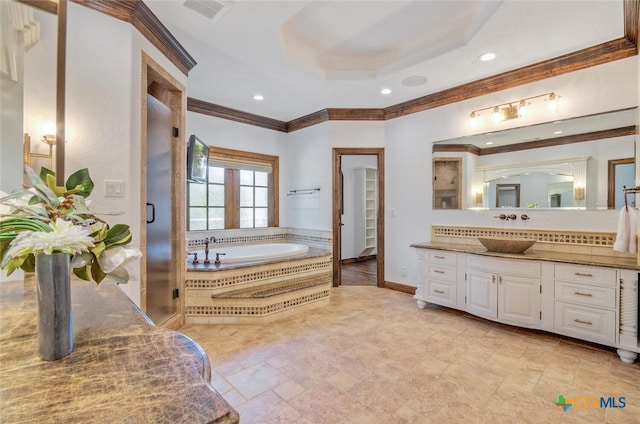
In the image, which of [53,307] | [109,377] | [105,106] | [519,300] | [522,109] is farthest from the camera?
[522,109]

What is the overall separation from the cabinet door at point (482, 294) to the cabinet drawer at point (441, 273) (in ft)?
0.57

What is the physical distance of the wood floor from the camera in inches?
184

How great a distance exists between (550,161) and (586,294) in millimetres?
1319

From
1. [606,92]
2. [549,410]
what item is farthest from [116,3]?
[606,92]

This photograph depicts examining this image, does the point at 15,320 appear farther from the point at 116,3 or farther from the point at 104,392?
the point at 116,3

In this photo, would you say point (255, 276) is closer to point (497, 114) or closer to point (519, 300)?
point (519, 300)

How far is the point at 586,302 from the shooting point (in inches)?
94.2

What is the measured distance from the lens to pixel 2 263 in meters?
0.72

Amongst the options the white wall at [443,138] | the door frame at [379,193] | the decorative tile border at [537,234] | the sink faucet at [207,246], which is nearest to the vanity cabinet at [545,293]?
the decorative tile border at [537,234]

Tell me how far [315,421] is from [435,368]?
3.35 ft

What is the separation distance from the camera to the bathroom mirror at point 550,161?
263cm

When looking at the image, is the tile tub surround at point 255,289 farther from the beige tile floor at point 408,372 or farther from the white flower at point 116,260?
the white flower at point 116,260

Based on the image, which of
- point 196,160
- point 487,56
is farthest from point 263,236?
point 487,56

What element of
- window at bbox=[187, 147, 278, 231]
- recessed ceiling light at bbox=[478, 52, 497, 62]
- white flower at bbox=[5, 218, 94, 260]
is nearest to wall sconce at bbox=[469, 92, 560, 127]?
recessed ceiling light at bbox=[478, 52, 497, 62]
